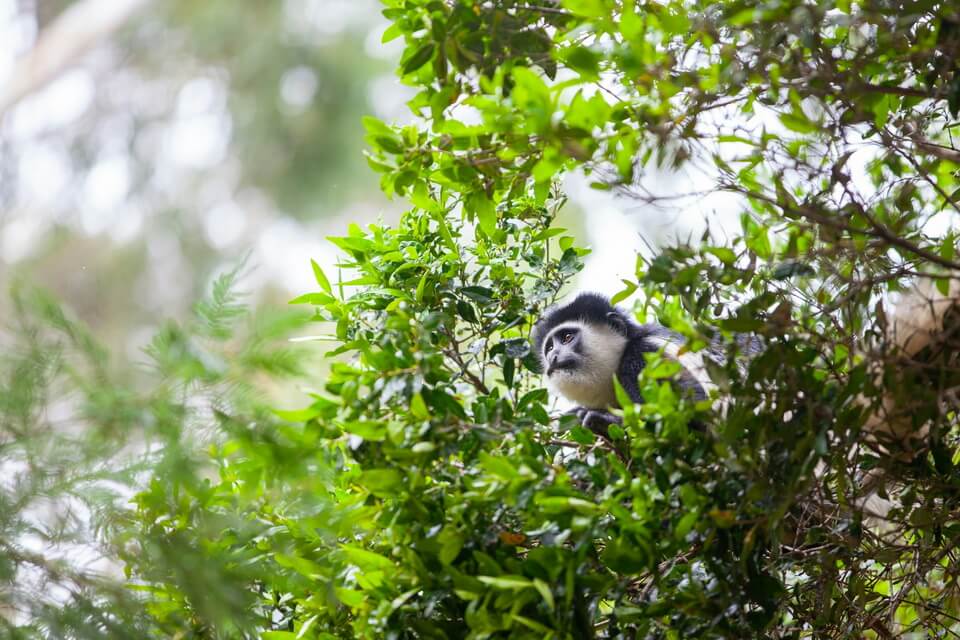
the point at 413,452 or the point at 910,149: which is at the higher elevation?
the point at 910,149

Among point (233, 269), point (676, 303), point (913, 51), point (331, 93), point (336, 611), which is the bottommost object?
point (336, 611)

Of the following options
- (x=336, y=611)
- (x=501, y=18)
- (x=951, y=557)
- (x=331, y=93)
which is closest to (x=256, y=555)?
(x=336, y=611)

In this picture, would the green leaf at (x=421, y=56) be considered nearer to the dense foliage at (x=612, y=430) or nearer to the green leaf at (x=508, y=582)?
the dense foliage at (x=612, y=430)

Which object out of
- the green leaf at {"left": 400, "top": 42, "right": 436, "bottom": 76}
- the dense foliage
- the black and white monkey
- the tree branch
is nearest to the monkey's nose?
the black and white monkey

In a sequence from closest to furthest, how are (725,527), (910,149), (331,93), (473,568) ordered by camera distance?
1. (725,527)
2. (473,568)
3. (910,149)
4. (331,93)

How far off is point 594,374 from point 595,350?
82 mm

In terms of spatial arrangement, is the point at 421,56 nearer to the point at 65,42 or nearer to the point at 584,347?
the point at 584,347

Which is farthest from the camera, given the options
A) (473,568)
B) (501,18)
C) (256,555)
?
(256,555)

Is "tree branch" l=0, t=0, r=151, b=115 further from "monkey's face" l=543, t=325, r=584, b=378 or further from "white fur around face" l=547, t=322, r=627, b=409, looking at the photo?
"white fur around face" l=547, t=322, r=627, b=409

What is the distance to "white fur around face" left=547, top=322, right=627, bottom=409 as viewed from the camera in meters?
2.88

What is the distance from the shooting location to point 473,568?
60.2 inches

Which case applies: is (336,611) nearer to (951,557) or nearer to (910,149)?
(951,557)

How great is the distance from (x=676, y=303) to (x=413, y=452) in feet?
2.22

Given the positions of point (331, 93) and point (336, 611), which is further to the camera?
point (331, 93)
